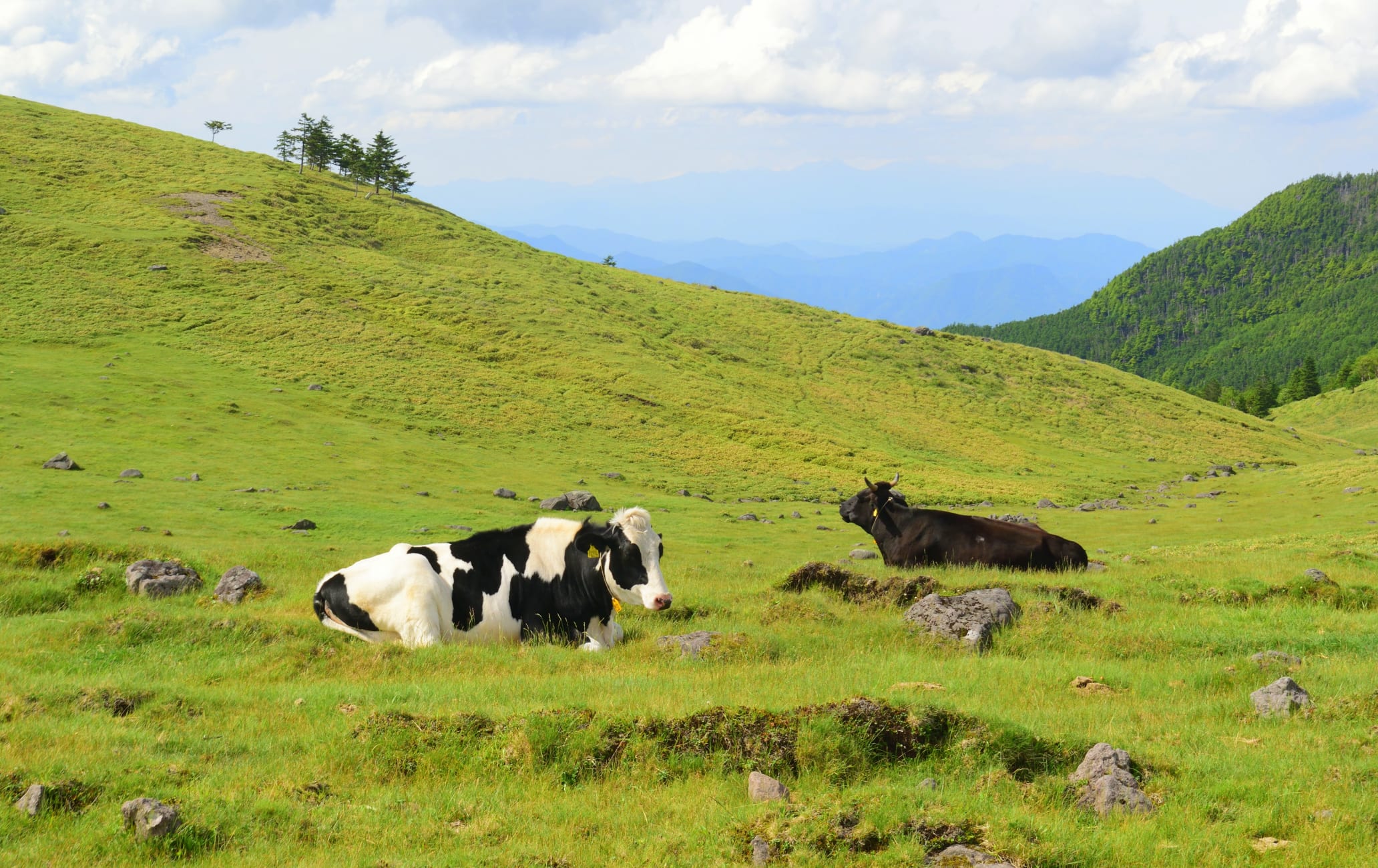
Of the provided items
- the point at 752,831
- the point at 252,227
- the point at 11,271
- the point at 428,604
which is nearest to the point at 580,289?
the point at 252,227

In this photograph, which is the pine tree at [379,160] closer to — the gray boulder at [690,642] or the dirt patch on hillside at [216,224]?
the dirt patch on hillside at [216,224]

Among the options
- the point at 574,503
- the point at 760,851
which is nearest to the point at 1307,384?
the point at 574,503

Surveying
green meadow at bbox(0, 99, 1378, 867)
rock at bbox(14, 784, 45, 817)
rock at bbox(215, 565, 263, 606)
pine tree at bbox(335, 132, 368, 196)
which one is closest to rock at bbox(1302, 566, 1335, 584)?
green meadow at bbox(0, 99, 1378, 867)

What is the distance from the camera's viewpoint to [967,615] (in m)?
13.3

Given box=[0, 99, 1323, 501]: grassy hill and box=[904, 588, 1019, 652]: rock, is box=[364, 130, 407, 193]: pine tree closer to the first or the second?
box=[0, 99, 1323, 501]: grassy hill

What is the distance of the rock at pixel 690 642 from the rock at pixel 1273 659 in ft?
21.3

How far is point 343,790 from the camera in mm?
7512

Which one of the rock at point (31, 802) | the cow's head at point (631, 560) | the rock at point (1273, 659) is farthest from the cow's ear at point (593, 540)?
the rock at point (1273, 659)

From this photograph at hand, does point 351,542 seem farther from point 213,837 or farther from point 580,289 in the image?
point 580,289

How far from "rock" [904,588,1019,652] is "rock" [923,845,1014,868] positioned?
6637mm

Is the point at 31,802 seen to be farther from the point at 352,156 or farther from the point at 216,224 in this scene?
the point at 352,156

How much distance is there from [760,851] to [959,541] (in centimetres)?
1498

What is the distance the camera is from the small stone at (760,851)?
631 cm

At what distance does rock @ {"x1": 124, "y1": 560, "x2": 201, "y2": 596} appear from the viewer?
14.6 m
